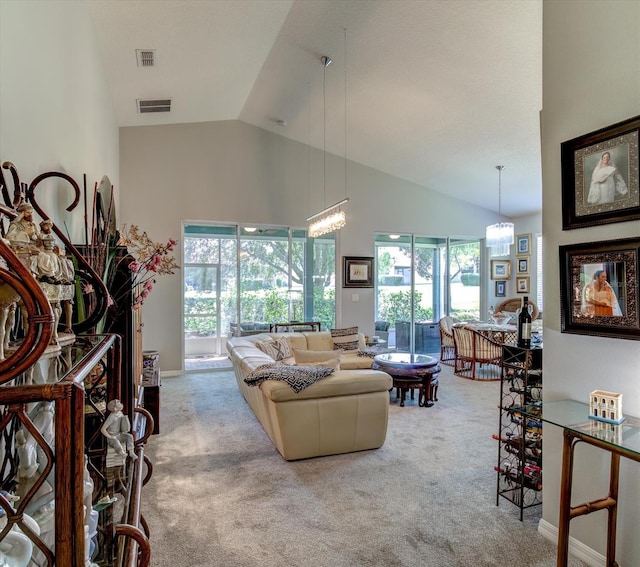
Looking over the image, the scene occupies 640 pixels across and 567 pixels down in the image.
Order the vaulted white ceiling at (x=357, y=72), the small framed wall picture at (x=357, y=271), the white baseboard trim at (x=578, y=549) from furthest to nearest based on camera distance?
the small framed wall picture at (x=357, y=271), the vaulted white ceiling at (x=357, y=72), the white baseboard trim at (x=578, y=549)

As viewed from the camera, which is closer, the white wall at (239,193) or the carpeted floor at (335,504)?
the carpeted floor at (335,504)

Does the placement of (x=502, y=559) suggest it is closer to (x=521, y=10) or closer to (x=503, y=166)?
(x=521, y=10)

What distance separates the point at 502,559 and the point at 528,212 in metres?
7.37

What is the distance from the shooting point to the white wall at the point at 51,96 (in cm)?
162

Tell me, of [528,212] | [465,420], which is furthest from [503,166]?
[465,420]

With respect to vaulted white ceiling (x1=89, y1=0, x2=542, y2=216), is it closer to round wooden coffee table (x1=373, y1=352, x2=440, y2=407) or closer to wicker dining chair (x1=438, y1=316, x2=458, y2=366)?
wicker dining chair (x1=438, y1=316, x2=458, y2=366)

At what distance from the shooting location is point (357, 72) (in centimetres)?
456

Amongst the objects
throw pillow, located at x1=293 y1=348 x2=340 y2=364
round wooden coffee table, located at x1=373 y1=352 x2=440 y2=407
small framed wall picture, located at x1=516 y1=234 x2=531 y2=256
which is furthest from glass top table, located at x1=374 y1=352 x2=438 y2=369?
small framed wall picture, located at x1=516 y1=234 x2=531 y2=256

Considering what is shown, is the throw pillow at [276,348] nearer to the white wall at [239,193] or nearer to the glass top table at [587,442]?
the white wall at [239,193]

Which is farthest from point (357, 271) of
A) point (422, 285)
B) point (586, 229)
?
point (586, 229)

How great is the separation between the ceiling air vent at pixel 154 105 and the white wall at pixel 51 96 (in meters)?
1.45

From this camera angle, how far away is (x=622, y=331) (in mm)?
1866

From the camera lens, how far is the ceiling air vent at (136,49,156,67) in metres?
3.88

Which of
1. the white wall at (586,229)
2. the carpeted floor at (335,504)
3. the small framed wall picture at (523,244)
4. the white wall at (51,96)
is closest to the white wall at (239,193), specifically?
the small framed wall picture at (523,244)
